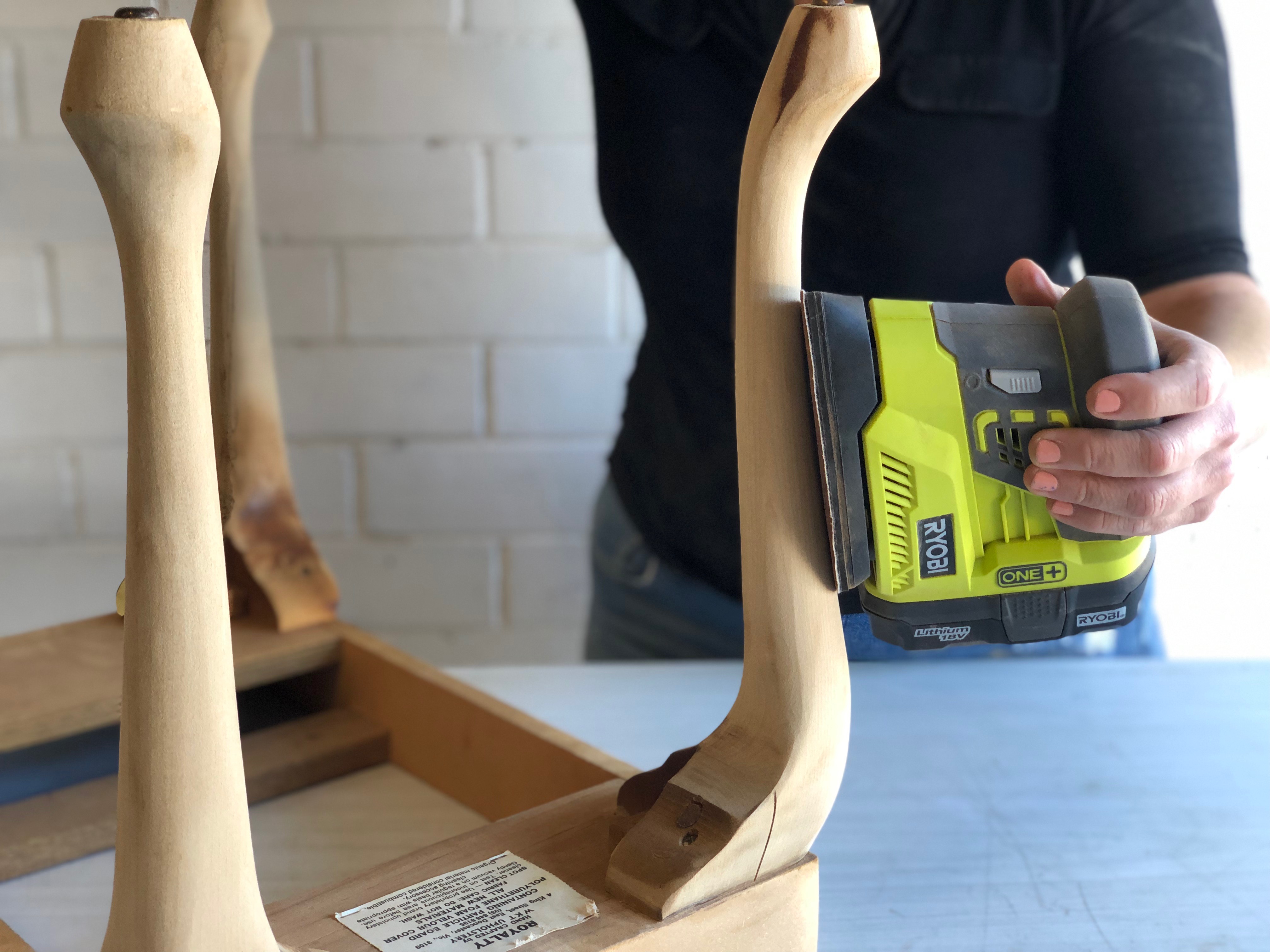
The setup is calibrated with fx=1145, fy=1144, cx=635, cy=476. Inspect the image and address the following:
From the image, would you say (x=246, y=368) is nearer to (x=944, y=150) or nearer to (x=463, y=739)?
(x=463, y=739)

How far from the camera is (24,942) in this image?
0.40m

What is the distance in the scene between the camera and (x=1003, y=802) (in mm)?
625

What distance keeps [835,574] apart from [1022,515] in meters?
0.07

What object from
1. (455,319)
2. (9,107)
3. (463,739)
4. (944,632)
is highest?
(9,107)

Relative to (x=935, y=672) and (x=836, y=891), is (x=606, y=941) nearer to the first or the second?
(x=836, y=891)

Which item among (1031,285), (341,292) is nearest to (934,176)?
(1031,285)

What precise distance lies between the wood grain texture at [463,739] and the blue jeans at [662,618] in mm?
351

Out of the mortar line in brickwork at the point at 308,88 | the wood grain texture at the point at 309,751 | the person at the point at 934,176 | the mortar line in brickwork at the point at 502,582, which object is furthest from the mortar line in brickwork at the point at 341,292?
the wood grain texture at the point at 309,751

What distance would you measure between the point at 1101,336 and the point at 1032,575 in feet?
0.28

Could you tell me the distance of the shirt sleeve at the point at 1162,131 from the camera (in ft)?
2.44

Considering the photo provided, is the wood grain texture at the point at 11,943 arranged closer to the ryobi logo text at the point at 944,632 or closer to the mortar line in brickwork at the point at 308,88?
the ryobi logo text at the point at 944,632

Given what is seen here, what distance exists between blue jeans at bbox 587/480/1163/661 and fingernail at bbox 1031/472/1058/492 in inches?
18.1

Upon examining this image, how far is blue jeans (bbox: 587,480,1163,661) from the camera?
88 centimetres

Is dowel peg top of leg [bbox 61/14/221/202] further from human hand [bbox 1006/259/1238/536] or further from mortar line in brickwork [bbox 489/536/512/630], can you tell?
mortar line in brickwork [bbox 489/536/512/630]
